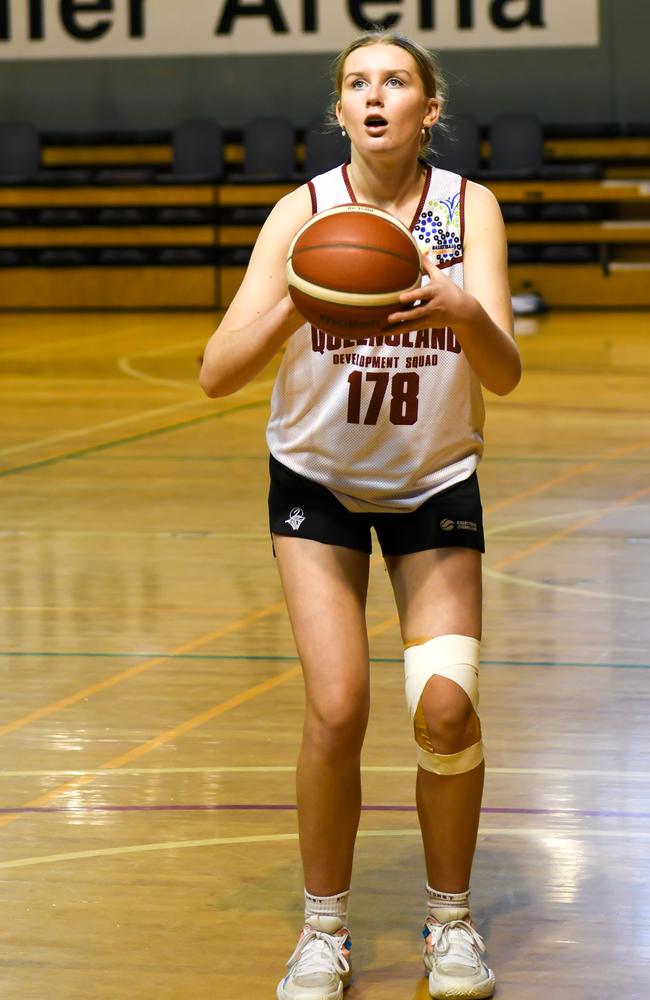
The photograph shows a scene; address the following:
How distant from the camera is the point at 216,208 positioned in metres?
18.0

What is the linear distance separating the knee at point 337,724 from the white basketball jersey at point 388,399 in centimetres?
32

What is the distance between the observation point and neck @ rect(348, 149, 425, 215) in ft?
9.17

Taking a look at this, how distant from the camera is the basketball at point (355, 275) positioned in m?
2.55

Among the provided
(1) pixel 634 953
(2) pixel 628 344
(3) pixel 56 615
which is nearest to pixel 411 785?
(1) pixel 634 953

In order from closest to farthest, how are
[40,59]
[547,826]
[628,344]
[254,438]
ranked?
[547,826] → [254,438] → [628,344] → [40,59]

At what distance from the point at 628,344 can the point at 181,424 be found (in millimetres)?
5046

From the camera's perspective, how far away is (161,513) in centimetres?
721

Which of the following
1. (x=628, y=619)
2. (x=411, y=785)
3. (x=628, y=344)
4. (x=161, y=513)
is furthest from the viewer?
(x=628, y=344)

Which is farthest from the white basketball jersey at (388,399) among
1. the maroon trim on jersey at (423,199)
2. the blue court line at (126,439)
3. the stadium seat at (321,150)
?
the stadium seat at (321,150)

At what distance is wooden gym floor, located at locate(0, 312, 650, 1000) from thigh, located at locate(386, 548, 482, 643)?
0.56 m

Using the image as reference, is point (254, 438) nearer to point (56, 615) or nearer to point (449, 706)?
point (56, 615)

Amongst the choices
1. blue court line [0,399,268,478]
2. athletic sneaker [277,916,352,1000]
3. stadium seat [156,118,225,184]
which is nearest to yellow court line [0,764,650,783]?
athletic sneaker [277,916,352,1000]

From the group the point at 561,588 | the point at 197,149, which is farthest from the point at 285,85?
the point at 561,588

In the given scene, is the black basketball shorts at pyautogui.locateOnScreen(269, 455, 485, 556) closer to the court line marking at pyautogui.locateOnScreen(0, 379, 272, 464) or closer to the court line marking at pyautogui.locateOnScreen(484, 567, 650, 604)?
the court line marking at pyautogui.locateOnScreen(484, 567, 650, 604)
